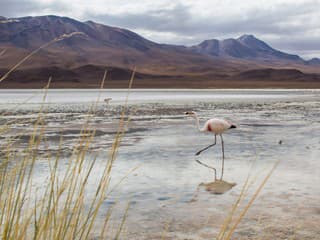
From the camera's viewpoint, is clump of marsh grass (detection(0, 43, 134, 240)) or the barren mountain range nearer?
clump of marsh grass (detection(0, 43, 134, 240))

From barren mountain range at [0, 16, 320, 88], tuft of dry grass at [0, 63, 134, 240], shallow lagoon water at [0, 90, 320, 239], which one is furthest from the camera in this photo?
barren mountain range at [0, 16, 320, 88]

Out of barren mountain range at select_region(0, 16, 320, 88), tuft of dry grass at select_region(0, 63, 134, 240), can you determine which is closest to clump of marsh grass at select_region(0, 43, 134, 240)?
tuft of dry grass at select_region(0, 63, 134, 240)

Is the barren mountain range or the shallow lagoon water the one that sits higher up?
the barren mountain range

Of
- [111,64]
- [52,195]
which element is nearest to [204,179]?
[52,195]

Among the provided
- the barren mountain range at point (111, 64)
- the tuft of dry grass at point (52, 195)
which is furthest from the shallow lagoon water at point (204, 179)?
the barren mountain range at point (111, 64)

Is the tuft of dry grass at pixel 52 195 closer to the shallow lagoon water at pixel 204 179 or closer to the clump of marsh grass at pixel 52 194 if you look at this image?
the clump of marsh grass at pixel 52 194

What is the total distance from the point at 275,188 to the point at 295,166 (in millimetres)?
1545

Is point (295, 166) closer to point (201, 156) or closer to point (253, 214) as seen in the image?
point (201, 156)

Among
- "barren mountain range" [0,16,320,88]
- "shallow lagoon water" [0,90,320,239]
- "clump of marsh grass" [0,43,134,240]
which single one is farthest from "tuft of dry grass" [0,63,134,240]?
"barren mountain range" [0,16,320,88]

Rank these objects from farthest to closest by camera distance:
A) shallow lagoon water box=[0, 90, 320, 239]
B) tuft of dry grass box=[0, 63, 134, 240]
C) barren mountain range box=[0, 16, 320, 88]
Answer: barren mountain range box=[0, 16, 320, 88] < shallow lagoon water box=[0, 90, 320, 239] < tuft of dry grass box=[0, 63, 134, 240]

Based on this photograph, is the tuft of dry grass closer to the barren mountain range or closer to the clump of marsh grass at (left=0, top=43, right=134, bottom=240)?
the clump of marsh grass at (left=0, top=43, right=134, bottom=240)

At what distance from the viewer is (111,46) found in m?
171

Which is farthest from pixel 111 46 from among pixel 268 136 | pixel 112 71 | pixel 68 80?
pixel 268 136

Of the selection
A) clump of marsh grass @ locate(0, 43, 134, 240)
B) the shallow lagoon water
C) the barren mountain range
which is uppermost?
the barren mountain range
